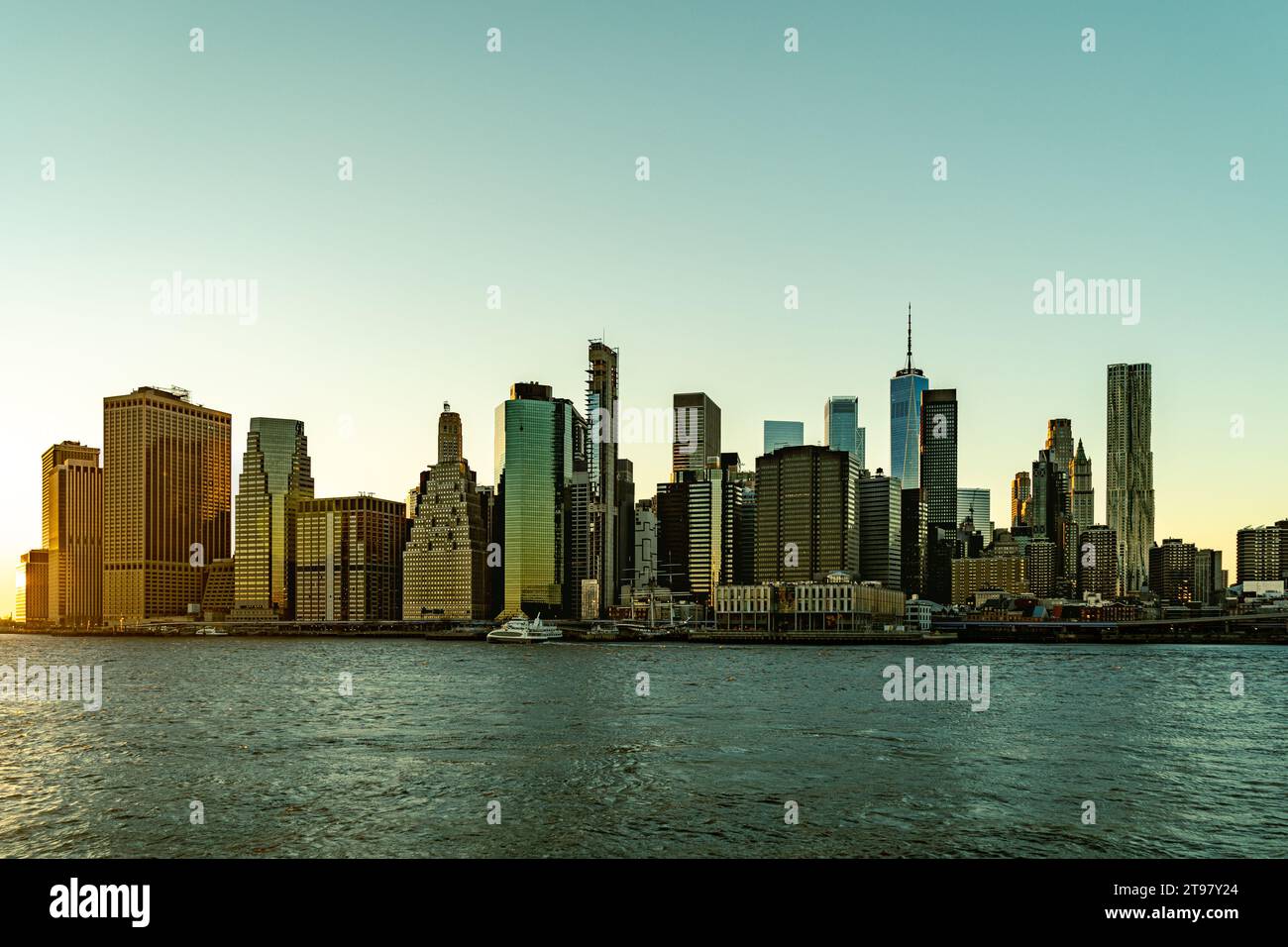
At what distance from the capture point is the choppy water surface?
→ 2703 centimetres

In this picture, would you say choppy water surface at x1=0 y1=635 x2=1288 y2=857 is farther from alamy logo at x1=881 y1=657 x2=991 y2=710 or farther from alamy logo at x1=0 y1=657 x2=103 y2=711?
alamy logo at x1=0 y1=657 x2=103 y2=711

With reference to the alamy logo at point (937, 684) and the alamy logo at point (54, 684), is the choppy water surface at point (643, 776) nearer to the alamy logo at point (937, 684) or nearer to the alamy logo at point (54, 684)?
the alamy logo at point (937, 684)

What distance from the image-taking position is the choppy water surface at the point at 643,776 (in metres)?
27.0
